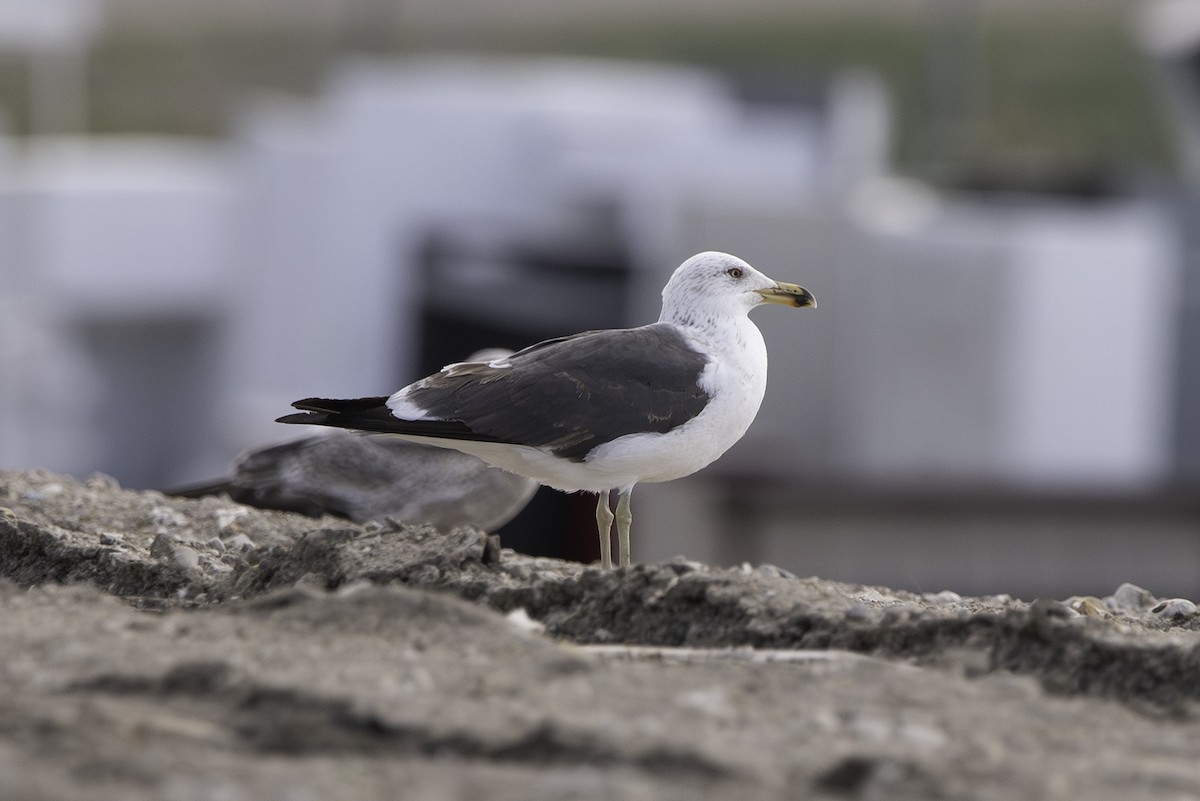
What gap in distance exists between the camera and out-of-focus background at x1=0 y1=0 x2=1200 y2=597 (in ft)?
53.0

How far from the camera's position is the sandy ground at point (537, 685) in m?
3.40

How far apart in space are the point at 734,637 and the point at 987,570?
A: 11.6 meters

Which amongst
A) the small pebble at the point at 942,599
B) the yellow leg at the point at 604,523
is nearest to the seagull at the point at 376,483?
the yellow leg at the point at 604,523

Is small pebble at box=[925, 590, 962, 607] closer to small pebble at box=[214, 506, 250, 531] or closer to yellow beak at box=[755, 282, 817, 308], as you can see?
yellow beak at box=[755, 282, 817, 308]

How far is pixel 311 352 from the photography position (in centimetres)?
2273

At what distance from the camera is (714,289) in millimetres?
5902

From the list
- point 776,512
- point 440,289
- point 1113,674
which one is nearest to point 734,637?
point 1113,674

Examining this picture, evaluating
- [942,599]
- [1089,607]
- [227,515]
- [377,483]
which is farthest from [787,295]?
[227,515]

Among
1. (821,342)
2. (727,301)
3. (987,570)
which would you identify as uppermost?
(727,301)

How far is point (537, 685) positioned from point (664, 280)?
14.8m

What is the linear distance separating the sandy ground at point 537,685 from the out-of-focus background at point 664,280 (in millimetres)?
6094

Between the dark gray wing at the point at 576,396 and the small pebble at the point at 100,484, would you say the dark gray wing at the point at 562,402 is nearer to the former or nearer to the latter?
the dark gray wing at the point at 576,396

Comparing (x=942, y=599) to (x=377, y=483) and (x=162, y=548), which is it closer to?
(x=377, y=483)

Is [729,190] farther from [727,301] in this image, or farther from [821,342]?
[727,301]
